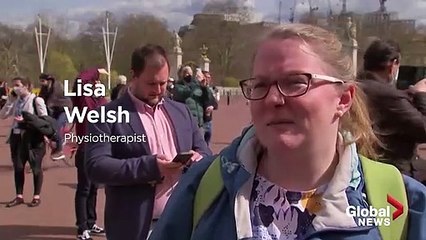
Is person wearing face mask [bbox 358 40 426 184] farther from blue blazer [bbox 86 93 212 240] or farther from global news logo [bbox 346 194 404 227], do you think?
global news logo [bbox 346 194 404 227]

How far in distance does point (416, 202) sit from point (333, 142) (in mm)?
189

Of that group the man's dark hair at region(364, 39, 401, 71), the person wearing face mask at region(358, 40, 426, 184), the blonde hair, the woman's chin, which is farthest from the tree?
the woman's chin

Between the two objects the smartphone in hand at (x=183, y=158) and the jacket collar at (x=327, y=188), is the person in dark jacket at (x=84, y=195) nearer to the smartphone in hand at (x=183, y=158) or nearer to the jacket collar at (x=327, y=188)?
the smartphone in hand at (x=183, y=158)

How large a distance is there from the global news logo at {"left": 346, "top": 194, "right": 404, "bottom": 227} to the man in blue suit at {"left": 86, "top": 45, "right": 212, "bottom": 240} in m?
1.47

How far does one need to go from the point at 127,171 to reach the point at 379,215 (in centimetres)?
160

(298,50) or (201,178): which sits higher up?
(298,50)

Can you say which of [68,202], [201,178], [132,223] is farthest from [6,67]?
[201,178]

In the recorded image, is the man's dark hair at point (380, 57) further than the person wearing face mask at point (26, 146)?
No

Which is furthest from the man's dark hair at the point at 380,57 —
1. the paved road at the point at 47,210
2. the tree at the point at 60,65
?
the tree at the point at 60,65

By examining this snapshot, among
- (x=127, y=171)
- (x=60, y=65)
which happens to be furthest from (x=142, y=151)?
(x=60, y=65)

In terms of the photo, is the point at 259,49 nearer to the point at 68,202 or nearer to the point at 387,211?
the point at 387,211

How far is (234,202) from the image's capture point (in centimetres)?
150

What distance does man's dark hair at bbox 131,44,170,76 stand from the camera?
3.03 m

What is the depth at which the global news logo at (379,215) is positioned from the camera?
143cm
